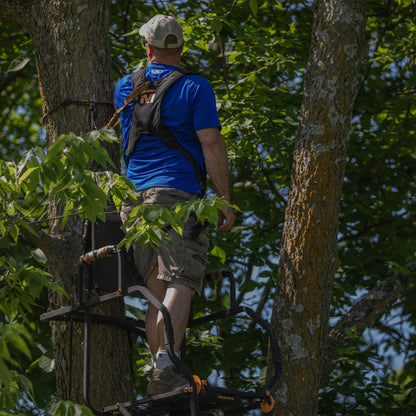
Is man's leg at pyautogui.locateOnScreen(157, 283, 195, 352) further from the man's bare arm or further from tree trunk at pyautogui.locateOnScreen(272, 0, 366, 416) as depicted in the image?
tree trunk at pyautogui.locateOnScreen(272, 0, 366, 416)

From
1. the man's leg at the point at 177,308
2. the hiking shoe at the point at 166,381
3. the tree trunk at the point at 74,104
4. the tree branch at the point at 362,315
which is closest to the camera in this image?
the hiking shoe at the point at 166,381

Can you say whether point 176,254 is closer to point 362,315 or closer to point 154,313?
point 154,313

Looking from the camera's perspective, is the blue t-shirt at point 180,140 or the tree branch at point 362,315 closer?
the blue t-shirt at point 180,140

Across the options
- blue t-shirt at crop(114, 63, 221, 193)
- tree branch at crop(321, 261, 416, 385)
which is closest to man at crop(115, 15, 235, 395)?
blue t-shirt at crop(114, 63, 221, 193)

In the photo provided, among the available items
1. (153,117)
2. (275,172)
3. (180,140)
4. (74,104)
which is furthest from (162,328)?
(275,172)

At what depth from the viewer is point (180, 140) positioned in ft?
12.6

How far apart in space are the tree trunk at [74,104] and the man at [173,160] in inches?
21.7

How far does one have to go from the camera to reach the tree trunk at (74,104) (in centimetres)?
416

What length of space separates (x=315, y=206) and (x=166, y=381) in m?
1.48

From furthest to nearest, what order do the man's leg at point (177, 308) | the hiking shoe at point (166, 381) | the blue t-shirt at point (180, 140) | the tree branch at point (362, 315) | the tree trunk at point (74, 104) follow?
the tree branch at point (362, 315)
the tree trunk at point (74, 104)
the blue t-shirt at point (180, 140)
the man's leg at point (177, 308)
the hiking shoe at point (166, 381)

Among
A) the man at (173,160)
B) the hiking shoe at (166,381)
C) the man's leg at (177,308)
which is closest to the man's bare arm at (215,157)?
the man at (173,160)

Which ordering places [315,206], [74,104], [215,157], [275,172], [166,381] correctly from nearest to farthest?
[166,381], [215,157], [315,206], [74,104], [275,172]

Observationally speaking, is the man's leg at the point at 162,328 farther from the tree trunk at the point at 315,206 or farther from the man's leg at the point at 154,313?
the tree trunk at the point at 315,206

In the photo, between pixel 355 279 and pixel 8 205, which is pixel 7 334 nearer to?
pixel 8 205
